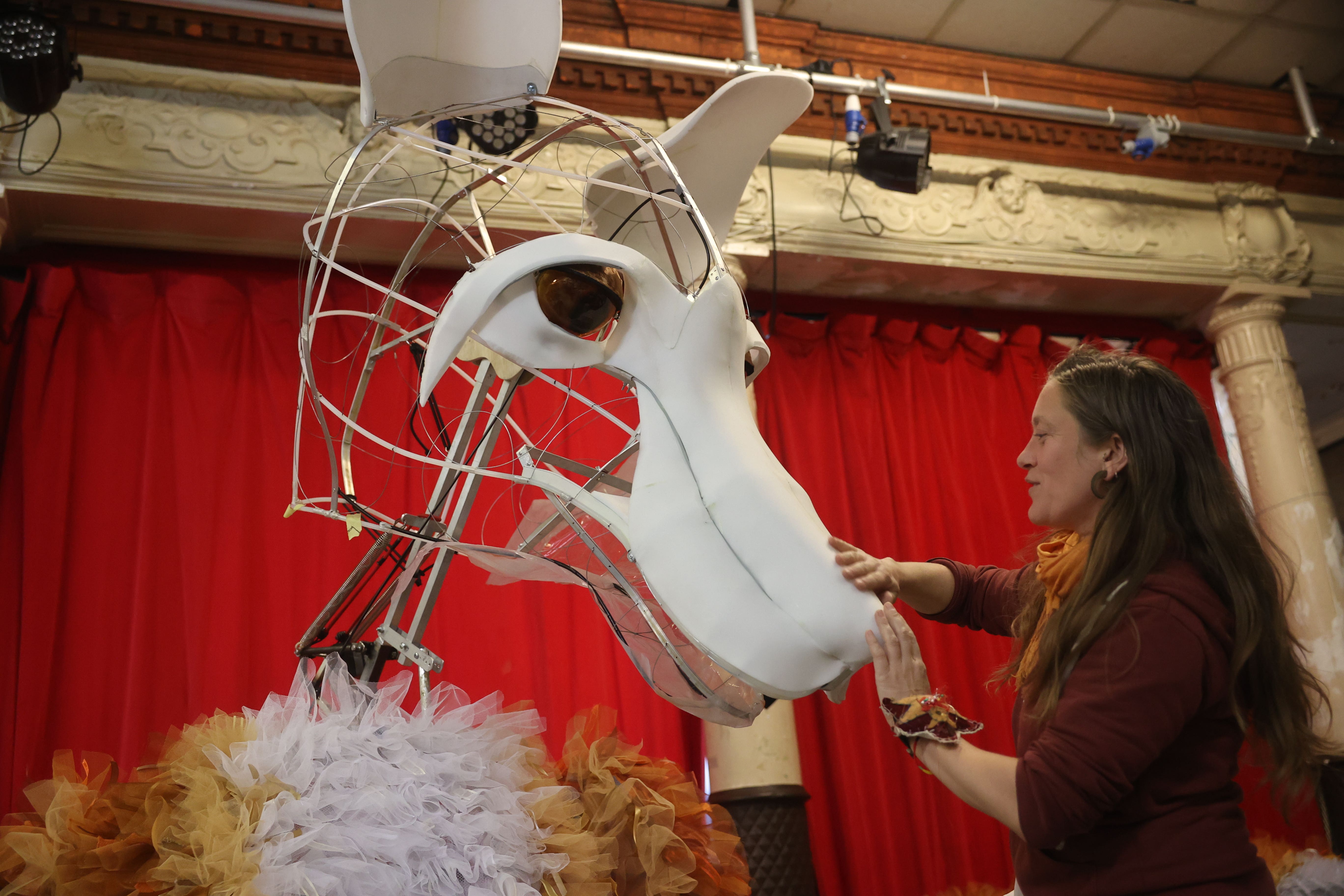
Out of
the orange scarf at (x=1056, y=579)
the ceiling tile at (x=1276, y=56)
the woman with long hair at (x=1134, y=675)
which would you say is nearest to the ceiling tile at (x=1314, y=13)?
the ceiling tile at (x=1276, y=56)

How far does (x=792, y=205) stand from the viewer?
10.2 feet

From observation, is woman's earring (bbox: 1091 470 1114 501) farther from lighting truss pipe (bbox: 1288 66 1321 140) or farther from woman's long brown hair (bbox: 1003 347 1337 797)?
lighting truss pipe (bbox: 1288 66 1321 140)

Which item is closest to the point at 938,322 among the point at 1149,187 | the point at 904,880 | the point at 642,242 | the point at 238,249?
the point at 1149,187

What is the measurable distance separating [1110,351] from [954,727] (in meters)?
0.60

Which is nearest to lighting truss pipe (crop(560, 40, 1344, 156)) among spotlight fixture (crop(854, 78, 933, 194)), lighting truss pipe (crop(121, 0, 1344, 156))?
lighting truss pipe (crop(121, 0, 1344, 156))

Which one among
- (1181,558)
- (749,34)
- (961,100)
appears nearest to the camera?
(1181,558)

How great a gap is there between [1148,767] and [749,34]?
243 centimetres

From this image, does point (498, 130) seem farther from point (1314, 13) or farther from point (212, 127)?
point (1314, 13)

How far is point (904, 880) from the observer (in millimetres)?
2775

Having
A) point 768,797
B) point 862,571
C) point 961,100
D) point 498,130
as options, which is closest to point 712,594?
point 862,571

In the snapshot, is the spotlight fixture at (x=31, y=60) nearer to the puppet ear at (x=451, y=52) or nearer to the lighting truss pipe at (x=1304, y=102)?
the puppet ear at (x=451, y=52)

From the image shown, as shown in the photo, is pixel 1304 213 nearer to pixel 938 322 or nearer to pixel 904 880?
pixel 938 322

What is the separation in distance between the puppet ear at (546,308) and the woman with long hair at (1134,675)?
0.28 m

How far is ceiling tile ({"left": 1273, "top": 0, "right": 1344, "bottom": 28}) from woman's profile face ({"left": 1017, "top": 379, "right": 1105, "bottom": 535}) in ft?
9.54
